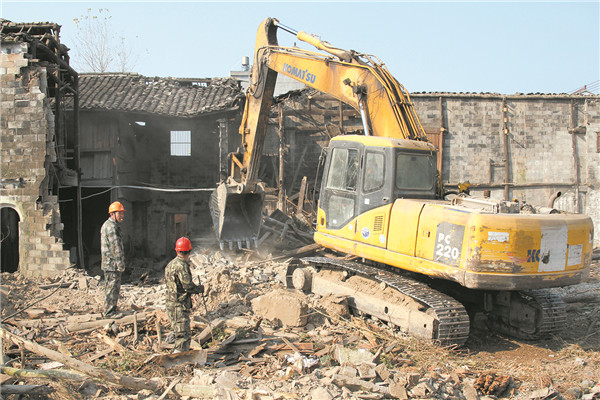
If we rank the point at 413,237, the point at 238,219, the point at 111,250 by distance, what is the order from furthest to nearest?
the point at 238,219, the point at 111,250, the point at 413,237

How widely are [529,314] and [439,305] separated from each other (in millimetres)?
1508

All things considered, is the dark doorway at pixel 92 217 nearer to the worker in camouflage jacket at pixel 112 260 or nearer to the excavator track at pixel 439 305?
the worker in camouflage jacket at pixel 112 260

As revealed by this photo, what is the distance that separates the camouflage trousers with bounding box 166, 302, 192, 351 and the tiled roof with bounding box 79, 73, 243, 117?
958 cm

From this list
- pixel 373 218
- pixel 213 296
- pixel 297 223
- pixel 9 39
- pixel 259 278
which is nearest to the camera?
pixel 373 218

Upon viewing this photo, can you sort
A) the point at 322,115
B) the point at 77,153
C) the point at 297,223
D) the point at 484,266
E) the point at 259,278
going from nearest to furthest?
1. the point at 484,266
2. the point at 259,278
3. the point at 77,153
4. the point at 297,223
5. the point at 322,115

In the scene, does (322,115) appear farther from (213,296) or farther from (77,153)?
(213,296)

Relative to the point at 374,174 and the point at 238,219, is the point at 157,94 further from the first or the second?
the point at 374,174

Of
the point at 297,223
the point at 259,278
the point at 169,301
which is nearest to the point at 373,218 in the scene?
the point at 169,301

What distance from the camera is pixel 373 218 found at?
686 cm

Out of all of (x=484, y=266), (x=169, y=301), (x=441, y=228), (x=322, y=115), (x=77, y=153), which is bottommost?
(x=169, y=301)

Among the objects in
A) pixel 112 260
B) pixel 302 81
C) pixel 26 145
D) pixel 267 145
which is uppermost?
pixel 302 81

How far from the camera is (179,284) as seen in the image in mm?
5941

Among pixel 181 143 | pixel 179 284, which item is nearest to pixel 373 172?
pixel 179 284

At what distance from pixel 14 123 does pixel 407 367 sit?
9.75 m
